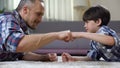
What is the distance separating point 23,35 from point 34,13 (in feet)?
0.97

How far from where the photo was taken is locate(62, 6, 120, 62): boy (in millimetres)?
1421

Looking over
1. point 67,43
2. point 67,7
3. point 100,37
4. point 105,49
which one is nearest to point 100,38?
point 100,37

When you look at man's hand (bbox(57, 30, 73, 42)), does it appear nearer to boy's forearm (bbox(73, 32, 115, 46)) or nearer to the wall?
boy's forearm (bbox(73, 32, 115, 46))

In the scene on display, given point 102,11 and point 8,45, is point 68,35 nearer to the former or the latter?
point 8,45

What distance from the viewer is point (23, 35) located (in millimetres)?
1296

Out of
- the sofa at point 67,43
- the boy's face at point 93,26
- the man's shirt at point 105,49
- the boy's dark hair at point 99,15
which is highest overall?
the boy's dark hair at point 99,15

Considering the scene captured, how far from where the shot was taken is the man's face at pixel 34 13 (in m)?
1.54

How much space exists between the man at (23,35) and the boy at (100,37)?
0.40 feet

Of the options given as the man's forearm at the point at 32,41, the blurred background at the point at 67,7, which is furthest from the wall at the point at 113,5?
the man's forearm at the point at 32,41

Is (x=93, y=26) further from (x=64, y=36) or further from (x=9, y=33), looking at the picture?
(x=9, y=33)

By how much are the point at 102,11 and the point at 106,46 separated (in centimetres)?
33

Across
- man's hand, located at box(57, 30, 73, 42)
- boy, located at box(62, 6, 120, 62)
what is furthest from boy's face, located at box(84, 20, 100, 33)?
man's hand, located at box(57, 30, 73, 42)

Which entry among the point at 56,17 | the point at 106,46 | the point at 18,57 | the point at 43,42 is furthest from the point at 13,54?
the point at 56,17

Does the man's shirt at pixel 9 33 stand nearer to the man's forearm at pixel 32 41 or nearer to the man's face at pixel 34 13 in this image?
the man's forearm at pixel 32 41
